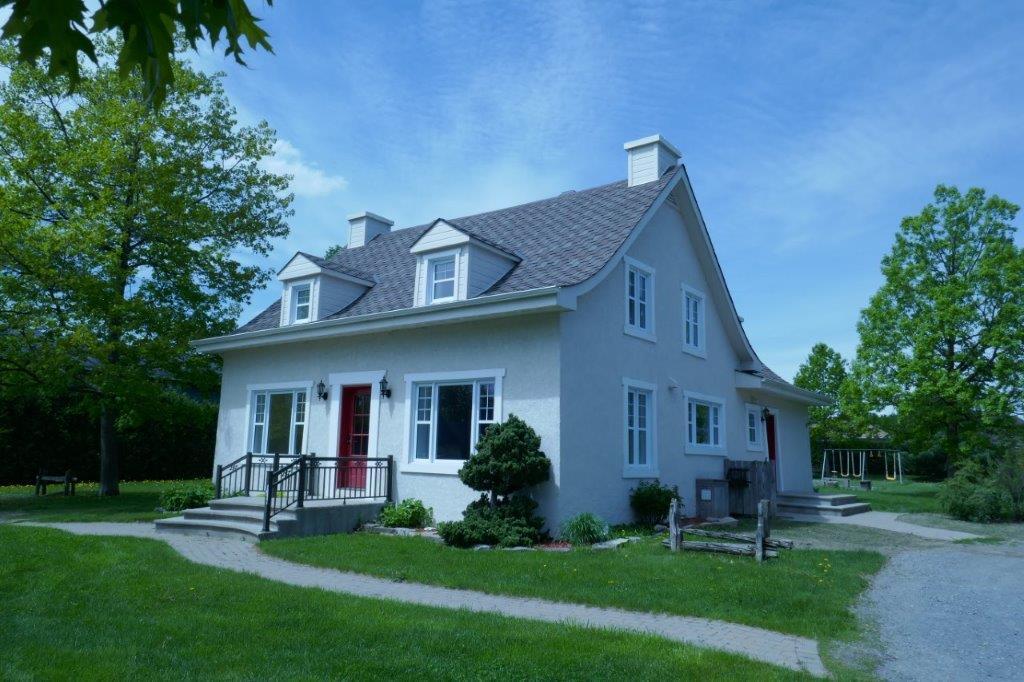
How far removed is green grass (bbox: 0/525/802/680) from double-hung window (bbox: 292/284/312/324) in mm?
9246

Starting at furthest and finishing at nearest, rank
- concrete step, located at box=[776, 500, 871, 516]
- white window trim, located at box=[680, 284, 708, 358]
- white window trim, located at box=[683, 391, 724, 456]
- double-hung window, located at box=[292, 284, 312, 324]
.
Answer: concrete step, located at box=[776, 500, 871, 516] → double-hung window, located at box=[292, 284, 312, 324] → white window trim, located at box=[680, 284, 708, 358] → white window trim, located at box=[683, 391, 724, 456]

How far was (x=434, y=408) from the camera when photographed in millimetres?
14016

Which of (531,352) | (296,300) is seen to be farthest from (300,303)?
(531,352)

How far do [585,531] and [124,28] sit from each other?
10461 mm

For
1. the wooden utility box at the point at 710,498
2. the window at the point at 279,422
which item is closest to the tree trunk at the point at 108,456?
the window at the point at 279,422

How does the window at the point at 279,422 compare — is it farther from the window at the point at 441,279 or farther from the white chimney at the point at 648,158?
the white chimney at the point at 648,158

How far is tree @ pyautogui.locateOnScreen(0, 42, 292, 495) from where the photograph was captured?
17641 mm

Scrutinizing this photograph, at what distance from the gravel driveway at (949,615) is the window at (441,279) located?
8807 millimetres

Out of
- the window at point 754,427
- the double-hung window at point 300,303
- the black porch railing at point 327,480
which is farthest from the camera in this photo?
the window at point 754,427

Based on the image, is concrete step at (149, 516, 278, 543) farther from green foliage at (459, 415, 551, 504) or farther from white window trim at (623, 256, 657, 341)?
white window trim at (623, 256, 657, 341)

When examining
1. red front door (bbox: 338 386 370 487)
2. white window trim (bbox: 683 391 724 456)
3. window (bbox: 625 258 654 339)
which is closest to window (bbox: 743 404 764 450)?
white window trim (bbox: 683 391 724 456)

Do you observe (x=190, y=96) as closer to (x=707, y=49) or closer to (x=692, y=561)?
(x=707, y=49)

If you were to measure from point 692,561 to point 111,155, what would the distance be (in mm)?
16644

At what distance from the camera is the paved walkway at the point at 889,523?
47.8ft
